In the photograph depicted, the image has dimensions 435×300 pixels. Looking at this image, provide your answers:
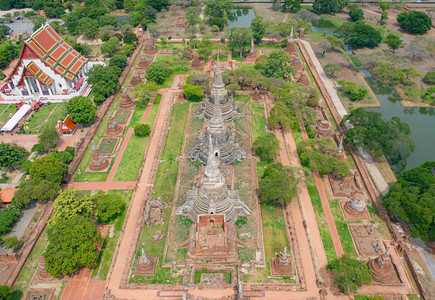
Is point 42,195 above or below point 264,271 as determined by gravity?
above

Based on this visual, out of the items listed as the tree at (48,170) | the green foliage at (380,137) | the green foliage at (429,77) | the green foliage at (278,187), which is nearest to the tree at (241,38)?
the green foliage at (380,137)

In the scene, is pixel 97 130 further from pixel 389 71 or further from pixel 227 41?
pixel 389 71

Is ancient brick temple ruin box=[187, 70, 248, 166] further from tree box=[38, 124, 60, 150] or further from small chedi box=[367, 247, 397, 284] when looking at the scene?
small chedi box=[367, 247, 397, 284]

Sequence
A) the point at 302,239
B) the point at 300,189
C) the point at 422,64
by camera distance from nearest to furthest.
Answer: the point at 302,239 < the point at 300,189 < the point at 422,64

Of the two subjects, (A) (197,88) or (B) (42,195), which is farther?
(A) (197,88)

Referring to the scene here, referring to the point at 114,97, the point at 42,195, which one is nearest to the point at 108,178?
the point at 42,195

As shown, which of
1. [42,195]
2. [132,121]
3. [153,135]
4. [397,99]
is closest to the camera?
[42,195]
